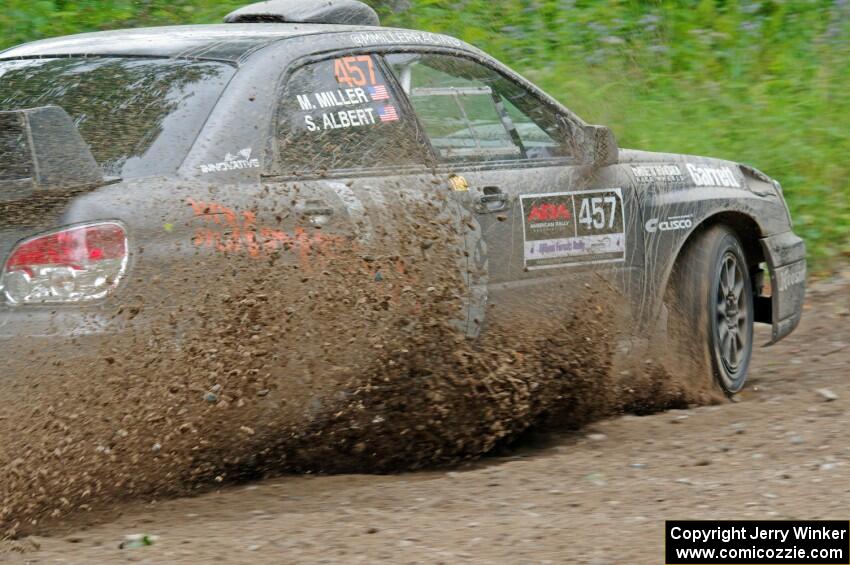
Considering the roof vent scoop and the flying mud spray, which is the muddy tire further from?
the roof vent scoop

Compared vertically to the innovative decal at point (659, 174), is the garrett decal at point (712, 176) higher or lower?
lower

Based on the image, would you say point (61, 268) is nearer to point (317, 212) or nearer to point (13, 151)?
point (13, 151)

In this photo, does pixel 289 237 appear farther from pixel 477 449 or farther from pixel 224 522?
pixel 477 449

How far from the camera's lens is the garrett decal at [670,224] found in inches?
222

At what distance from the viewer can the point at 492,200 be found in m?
4.94

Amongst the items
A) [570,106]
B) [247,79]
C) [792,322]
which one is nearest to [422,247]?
[247,79]

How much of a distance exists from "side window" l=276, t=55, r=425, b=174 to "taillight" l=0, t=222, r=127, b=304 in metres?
0.82

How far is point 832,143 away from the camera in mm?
9406

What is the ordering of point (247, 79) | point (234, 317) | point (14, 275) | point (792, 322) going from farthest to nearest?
point (792, 322), point (247, 79), point (234, 317), point (14, 275)

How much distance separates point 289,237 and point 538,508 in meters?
1.19

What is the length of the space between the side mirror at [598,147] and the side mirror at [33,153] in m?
2.48

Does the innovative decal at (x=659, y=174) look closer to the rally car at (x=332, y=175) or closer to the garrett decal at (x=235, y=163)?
the rally car at (x=332, y=175)

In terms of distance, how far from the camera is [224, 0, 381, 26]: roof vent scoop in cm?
541

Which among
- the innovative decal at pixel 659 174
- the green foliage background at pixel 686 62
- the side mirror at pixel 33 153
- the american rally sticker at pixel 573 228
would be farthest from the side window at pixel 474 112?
the green foliage background at pixel 686 62
